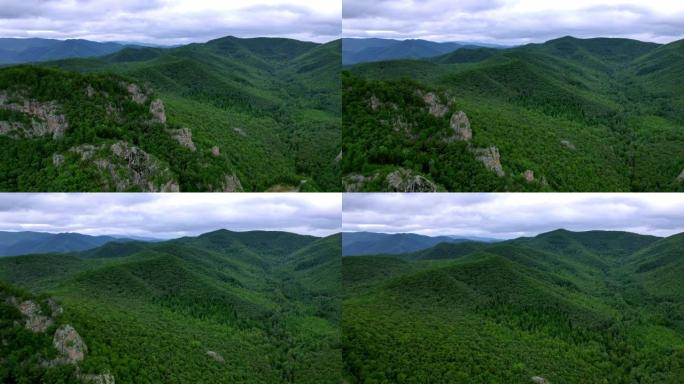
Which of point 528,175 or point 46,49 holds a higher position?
point 46,49

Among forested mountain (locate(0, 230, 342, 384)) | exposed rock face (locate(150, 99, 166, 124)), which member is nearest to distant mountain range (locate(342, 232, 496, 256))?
forested mountain (locate(0, 230, 342, 384))

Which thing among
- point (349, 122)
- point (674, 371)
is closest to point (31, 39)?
point (349, 122)

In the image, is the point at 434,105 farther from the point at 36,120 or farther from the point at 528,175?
the point at 36,120

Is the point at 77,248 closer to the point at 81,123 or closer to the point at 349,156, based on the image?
the point at 81,123

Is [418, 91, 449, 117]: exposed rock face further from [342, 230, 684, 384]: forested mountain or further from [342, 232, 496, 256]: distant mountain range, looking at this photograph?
[342, 230, 684, 384]: forested mountain

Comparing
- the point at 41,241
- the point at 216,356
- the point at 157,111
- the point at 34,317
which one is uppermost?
the point at 157,111

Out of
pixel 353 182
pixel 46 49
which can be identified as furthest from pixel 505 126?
pixel 46 49

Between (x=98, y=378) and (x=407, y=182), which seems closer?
(x=407, y=182)

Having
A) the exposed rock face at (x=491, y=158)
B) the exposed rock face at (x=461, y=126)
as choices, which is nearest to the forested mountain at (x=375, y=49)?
the exposed rock face at (x=461, y=126)
